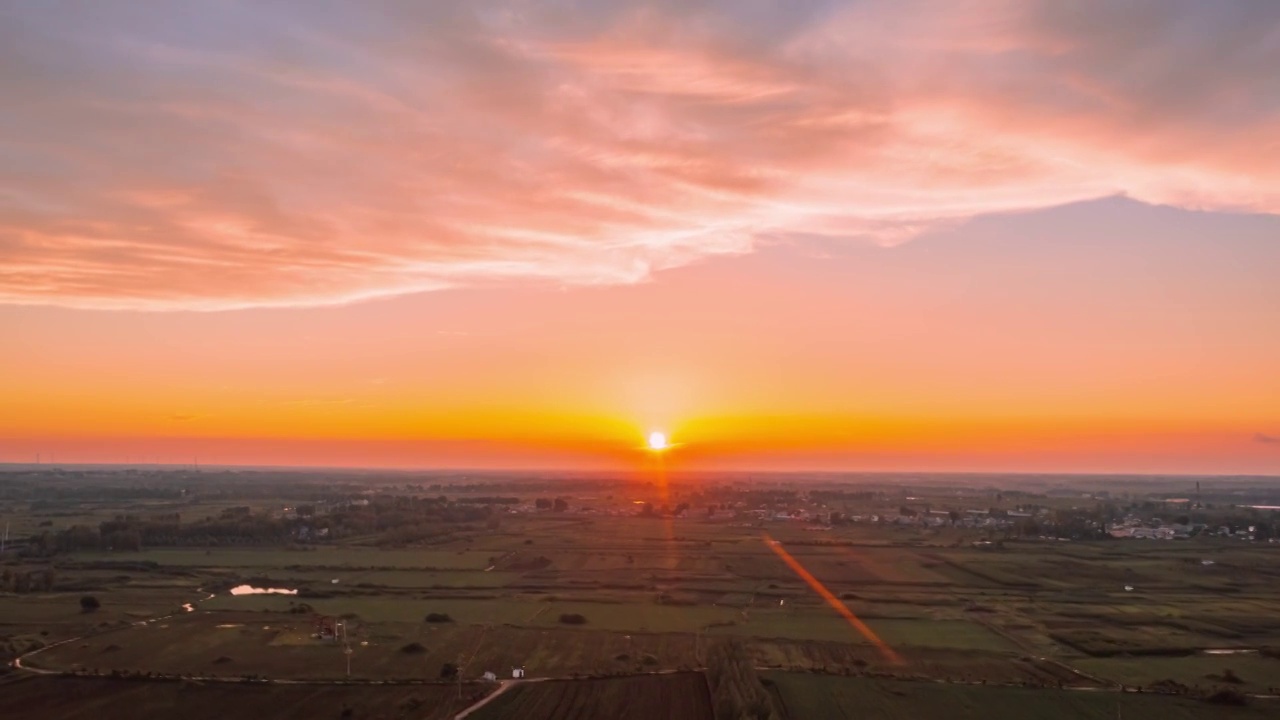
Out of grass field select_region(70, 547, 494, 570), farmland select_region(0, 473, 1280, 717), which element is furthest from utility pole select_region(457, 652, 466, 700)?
grass field select_region(70, 547, 494, 570)

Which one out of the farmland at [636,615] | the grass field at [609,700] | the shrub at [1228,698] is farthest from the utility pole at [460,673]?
the shrub at [1228,698]

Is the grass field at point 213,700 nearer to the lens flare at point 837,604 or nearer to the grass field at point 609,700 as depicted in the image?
the grass field at point 609,700

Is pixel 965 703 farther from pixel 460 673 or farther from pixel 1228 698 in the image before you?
pixel 460 673

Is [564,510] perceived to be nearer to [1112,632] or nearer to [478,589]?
[478,589]

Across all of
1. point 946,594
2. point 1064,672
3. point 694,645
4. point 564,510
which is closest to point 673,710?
point 694,645

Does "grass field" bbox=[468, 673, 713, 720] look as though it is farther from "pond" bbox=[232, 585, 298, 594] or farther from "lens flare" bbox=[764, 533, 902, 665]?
"pond" bbox=[232, 585, 298, 594]

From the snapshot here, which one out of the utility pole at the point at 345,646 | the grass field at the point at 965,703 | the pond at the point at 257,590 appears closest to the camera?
the grass field at the point at 965,703
